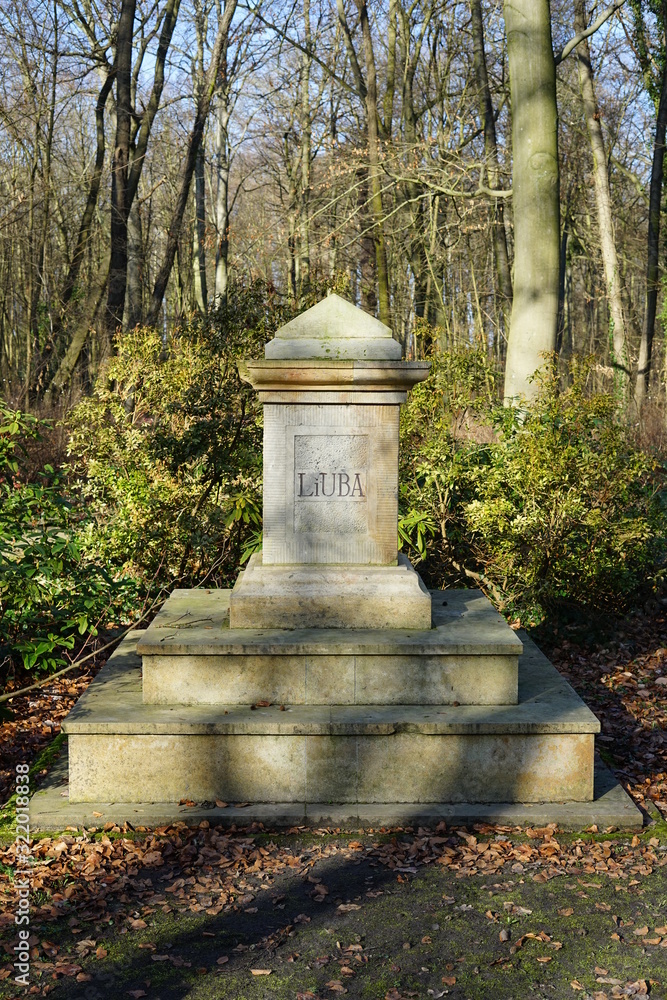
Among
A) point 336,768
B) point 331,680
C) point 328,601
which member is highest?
point 328,601

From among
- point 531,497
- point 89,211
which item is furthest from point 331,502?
point 89,211

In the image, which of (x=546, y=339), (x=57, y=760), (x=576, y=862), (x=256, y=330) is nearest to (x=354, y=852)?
(x=576, y=862)

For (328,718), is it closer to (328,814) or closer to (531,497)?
(328,814)

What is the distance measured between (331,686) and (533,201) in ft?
21.5

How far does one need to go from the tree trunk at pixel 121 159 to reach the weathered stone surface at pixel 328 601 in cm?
1004

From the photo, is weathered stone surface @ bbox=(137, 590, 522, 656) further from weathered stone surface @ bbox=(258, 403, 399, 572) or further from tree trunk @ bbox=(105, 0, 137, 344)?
tree trunk @ bbox=(105, 0, 137, 344)

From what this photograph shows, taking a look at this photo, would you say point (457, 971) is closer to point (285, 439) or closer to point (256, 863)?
point (256, 863)

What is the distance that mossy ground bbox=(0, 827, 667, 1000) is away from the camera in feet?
11.3

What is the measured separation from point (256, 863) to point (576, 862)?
4.57ft

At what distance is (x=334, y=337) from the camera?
18.1 ft

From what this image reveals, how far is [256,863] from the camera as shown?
4.34m

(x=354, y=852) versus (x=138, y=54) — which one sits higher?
(x=138, y=54)

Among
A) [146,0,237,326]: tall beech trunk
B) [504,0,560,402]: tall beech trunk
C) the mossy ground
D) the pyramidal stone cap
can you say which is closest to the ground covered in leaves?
the mossy ground

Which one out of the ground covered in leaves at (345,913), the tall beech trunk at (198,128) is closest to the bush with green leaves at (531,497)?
the ground covered in leaves at (345,913)
